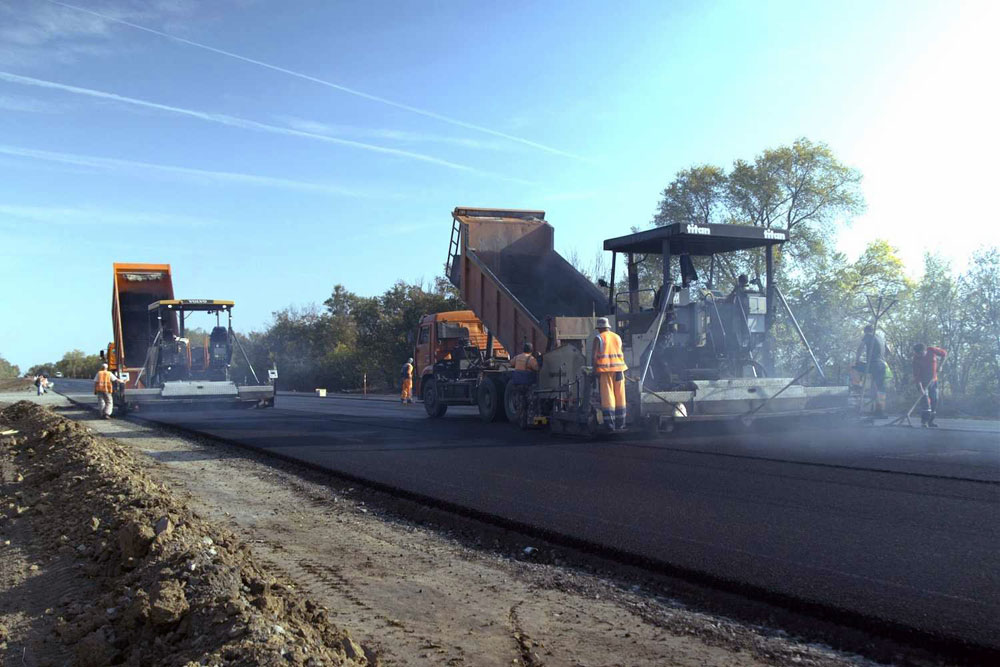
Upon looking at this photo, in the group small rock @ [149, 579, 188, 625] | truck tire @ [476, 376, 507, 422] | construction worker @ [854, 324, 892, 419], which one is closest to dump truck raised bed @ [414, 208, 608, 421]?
truck tire @ [476, 376, 507, 422]

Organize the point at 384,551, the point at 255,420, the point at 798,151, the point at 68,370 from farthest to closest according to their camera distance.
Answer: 1. the point at 68,370
2. the point at 798,151
3. the point at 255,420
4. the point at 384,551

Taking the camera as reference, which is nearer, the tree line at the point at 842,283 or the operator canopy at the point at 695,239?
the operator canopy at the point at 695,239

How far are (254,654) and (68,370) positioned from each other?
396ft

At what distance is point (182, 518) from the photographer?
5379mm

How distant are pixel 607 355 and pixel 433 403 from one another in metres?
6.81

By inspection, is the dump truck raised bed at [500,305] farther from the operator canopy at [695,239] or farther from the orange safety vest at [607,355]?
the orange safety vest at [607,355]

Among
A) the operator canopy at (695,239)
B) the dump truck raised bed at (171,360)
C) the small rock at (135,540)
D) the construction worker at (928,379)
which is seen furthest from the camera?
the dump truck raised bed at (171,360)

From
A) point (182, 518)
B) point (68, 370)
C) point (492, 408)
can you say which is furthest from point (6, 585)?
point (68, 370)

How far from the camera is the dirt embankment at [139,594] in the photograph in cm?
316

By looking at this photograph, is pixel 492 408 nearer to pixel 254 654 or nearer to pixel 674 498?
pixel 674 498

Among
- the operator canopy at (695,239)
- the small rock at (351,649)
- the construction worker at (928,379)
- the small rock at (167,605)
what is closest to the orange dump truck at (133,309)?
the operator canopy at (695,239)

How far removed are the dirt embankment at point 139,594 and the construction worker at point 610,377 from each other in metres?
5.51

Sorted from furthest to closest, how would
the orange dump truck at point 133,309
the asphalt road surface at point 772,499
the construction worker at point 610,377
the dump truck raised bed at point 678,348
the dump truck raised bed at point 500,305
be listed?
the orange dump truck at point 133,309 < the dump truck raised bed at point 500,305 < the dump truck raised bed at point 678,348 < the construction worker at point 610,377 < the asphalt road surface at point 772,499

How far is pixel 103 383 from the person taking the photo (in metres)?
18.0
